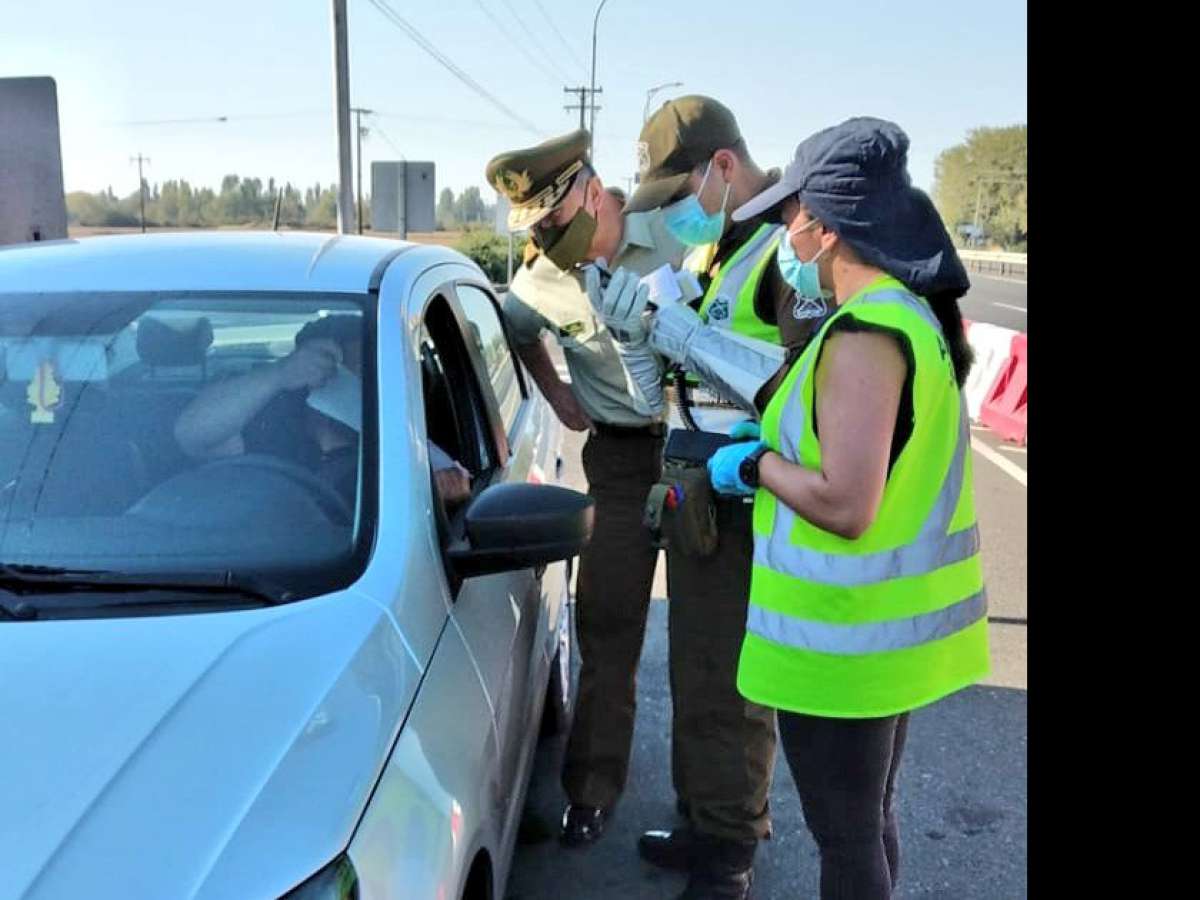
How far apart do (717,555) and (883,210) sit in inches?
40.3

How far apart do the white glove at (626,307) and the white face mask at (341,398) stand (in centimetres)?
67

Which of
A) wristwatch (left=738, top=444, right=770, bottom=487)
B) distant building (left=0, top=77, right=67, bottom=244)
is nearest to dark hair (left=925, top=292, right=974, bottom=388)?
wristwatch (left=738, top=444, right=770, bottom=487)

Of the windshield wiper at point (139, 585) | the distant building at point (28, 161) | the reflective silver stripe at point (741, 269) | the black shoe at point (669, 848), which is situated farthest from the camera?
the distant building at point (28, 161)

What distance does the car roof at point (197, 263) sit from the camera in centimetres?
232

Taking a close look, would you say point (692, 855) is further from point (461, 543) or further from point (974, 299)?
point (974, 299)

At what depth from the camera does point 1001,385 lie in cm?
993

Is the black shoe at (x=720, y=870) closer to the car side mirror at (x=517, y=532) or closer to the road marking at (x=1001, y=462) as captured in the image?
the car side mirror at (x=517, y=532)

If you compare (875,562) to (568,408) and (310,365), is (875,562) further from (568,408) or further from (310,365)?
(568,408)

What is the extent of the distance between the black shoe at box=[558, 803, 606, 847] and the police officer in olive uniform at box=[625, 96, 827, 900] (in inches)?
13.5

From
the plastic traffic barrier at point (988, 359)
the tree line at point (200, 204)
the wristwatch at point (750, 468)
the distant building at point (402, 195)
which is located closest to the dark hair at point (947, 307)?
the wristwatch at point (750, 468)

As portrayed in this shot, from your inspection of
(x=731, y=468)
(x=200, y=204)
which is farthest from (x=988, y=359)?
(x=200, y=204)

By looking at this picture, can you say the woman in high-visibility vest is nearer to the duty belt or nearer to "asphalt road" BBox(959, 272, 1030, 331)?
the duty belt

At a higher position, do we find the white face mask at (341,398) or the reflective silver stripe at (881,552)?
the white face mask at (341,398)
